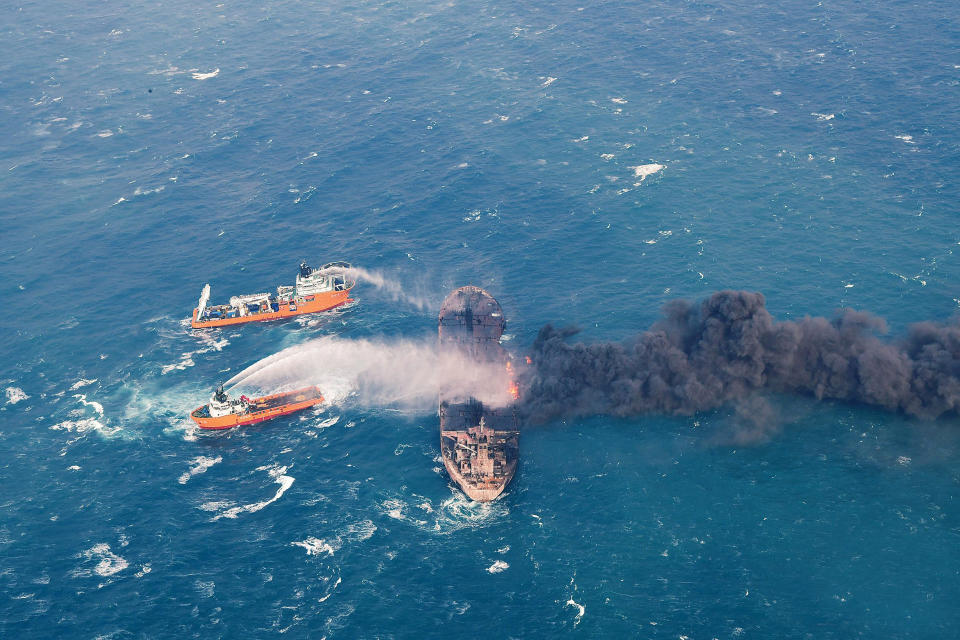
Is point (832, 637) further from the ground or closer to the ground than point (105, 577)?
closer to the ground

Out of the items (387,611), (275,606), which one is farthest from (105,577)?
(387,611)

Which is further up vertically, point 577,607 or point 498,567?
point 498,567

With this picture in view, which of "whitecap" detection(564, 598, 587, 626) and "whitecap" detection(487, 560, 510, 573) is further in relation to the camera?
"whitecap" detection(487, 560, 510, 573)

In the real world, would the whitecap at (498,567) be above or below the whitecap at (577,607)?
above

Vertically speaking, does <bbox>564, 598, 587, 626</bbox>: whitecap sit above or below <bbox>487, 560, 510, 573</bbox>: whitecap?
below

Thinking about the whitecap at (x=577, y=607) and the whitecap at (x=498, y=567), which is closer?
the whitecap at (x=577, y=607)

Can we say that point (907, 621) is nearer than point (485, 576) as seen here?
Yes

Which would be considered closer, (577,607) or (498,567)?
(577,607)

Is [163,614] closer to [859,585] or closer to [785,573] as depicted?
[785,573]
